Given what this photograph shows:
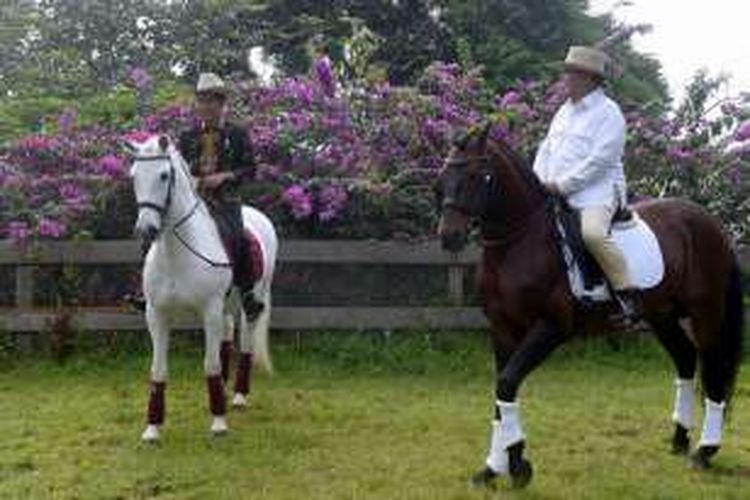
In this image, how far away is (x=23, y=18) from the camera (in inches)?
786

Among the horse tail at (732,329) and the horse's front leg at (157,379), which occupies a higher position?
the horse tail at (732,329)

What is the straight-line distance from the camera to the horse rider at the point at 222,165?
9.64 meters

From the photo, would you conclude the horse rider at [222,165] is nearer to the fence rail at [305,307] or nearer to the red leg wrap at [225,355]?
the red leg wrap at [225,355]

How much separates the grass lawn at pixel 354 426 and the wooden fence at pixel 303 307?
20 centimetres

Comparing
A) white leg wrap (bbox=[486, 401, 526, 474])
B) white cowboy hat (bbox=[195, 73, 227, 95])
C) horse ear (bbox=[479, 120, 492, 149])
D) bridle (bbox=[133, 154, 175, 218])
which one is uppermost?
horse ear (bbox=[479, 120, 492, 149])

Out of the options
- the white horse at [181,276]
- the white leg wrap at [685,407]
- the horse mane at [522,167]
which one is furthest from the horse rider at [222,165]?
the white leg wrap at [685,407]

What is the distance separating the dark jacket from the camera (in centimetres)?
980

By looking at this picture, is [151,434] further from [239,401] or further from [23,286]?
A: [23,286]

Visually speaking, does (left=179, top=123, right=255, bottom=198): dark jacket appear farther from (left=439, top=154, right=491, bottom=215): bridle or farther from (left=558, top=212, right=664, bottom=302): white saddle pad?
(left=558, top=212, right=664, bottom=302): white saddle pad

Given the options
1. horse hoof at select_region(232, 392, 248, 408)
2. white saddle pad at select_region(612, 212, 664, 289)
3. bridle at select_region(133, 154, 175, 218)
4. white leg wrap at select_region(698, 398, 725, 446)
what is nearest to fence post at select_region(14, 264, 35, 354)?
horse hoof at select_region(232, 392, 248, 408)

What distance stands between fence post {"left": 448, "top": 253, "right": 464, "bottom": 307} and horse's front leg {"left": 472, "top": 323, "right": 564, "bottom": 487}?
5405mm

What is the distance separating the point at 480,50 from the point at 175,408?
426 inches

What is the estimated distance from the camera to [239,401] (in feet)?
34.0

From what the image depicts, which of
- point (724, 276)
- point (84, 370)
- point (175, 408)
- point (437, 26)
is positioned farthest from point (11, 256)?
point (437, 26)
